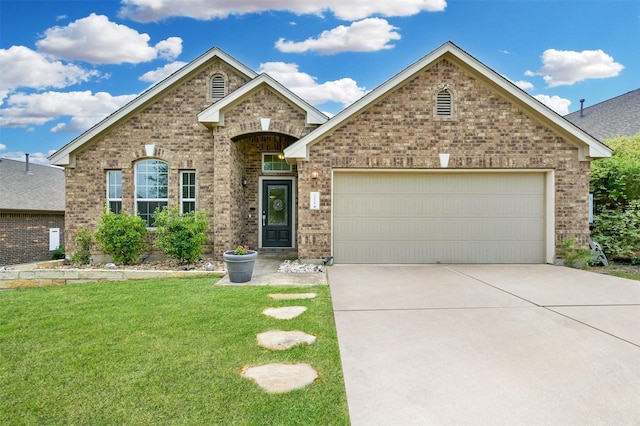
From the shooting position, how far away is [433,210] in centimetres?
921

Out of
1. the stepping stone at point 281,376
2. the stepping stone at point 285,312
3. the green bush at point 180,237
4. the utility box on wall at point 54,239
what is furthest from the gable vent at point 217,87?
the utility box on wall at point 54,239

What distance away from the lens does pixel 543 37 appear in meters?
14.5

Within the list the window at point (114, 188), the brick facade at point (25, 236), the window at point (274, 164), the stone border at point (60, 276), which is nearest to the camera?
the stone border at point (60, 276)

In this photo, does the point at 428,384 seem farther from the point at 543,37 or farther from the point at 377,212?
the point at 543,37

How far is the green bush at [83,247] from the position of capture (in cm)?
984

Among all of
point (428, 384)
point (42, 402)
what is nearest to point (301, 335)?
point (428, 384)

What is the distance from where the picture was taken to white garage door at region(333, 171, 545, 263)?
9.21m

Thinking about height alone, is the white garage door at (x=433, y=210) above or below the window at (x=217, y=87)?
below

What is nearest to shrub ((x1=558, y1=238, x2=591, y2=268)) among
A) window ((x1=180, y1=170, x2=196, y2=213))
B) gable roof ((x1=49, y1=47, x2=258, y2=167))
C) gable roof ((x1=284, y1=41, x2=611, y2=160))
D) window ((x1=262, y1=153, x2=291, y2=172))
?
gable roof ((x1=284, y1=41, x2=611, y2=160))

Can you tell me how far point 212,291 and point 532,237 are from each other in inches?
325

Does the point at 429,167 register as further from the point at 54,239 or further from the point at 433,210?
the point at 54,239

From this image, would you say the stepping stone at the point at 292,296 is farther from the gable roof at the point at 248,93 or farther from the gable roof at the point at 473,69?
the gable roof at the point at 248,93

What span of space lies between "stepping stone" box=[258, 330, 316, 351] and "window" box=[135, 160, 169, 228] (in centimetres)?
792

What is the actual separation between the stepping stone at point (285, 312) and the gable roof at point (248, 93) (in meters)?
6.15
